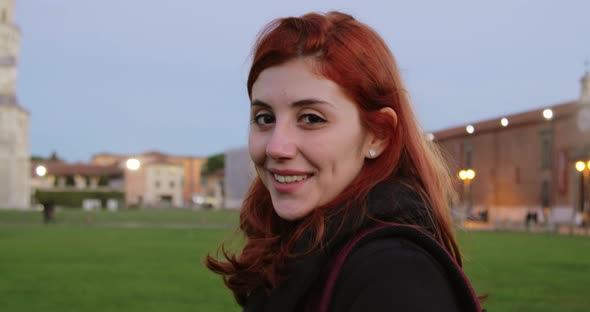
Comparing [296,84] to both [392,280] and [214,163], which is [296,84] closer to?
[392,280]

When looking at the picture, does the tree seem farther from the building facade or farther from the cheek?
the cheek

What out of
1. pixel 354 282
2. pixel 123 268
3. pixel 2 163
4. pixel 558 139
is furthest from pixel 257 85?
A: pixel 2 163

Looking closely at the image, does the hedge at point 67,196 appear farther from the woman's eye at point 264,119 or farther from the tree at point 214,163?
the woman's eye at point 264,119

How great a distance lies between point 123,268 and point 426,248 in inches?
556

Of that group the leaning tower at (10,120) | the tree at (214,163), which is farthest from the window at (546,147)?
the tree at (214,163)

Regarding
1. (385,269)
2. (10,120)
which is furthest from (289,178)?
(10,120)

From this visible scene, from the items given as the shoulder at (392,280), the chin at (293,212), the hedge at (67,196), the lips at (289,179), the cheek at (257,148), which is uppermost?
the cheek at (257,148)

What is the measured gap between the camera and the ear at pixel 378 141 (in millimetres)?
1970

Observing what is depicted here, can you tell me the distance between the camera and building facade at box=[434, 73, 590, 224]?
45.1 metres

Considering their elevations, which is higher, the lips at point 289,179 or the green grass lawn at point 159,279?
the lips at point 289,179

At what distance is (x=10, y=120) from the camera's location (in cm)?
7438

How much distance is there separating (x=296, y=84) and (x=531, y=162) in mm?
50292

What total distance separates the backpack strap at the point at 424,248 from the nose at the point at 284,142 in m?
0.32

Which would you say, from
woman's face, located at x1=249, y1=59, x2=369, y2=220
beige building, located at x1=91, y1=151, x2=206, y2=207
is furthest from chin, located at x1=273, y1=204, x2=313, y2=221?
beige building, located at x1=91, y1=151, x2=206, y2=207
